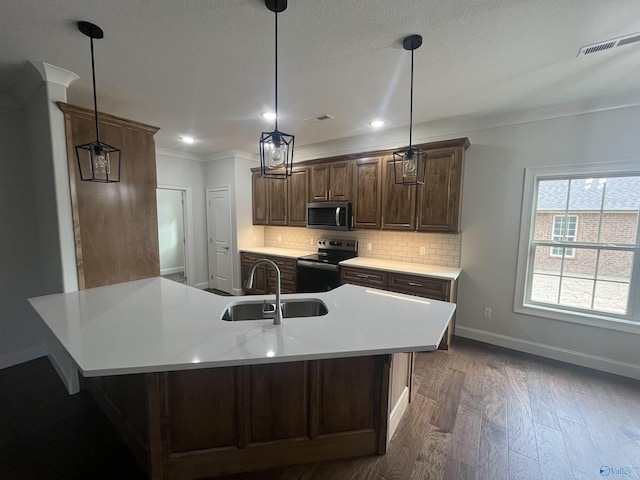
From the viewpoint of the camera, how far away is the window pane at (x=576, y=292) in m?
2.85

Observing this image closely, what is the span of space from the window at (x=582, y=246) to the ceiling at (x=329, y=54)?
33.1 inches

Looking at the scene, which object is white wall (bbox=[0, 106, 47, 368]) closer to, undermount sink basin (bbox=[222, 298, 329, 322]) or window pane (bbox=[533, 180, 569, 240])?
undermount sink basin (bbox=[222, 298, 329, 322])

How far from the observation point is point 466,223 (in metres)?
3.40

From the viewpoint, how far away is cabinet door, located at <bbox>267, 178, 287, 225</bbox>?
4.69 metres

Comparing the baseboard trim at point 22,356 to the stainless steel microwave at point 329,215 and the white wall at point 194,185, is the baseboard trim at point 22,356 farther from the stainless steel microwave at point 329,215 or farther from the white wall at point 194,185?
the stainless steel microwave at point 329,215

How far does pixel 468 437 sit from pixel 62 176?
3.66 meters

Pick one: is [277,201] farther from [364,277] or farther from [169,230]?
[169,230]

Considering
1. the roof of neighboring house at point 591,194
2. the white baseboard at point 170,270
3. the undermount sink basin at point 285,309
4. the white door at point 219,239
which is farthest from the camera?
the white baseboard at point 170,270

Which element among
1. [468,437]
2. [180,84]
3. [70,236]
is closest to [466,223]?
[468,437]

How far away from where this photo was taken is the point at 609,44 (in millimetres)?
1803

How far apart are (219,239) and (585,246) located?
5.37 meters

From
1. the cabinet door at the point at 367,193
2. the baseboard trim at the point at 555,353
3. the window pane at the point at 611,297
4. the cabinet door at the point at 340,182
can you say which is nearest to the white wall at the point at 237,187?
the cabinet door at the point at 340,182

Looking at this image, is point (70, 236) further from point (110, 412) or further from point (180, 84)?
point (180, 84)

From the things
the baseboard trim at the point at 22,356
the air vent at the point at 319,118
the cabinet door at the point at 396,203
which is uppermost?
the air vent at the point at 319,118
